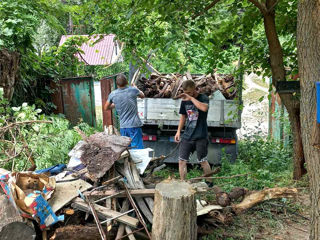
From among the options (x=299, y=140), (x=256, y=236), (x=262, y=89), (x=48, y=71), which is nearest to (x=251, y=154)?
(x=299, y=140)

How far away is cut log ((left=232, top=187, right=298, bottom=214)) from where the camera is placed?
396cm

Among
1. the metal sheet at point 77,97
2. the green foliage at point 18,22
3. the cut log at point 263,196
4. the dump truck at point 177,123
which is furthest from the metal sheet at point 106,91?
the cut log at point 263,196

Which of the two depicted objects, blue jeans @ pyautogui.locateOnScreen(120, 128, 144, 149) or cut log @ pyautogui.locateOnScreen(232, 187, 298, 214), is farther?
blue jeans @ pyautogui.locateOnScreen(120, 128, 144, 149)

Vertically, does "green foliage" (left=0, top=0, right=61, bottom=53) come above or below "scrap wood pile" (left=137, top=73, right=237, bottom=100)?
above

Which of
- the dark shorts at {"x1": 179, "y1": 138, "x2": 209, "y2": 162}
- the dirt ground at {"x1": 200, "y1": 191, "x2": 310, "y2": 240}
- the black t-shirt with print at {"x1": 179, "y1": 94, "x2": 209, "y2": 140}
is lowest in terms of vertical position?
the dirt ground at {"x1": 200, "y1": 191, "x2": 310, "y2": 240}

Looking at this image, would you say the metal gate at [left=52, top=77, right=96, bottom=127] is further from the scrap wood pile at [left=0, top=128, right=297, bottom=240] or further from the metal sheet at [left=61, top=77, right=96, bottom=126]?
the scrap wood pile at [left=0, top=128, right=297, bottom=240]

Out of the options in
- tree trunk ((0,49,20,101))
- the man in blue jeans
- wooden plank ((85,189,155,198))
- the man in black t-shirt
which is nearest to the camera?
wooden plank ((85,189,155,198))

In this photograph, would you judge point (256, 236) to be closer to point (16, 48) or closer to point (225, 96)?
point (225, 96)

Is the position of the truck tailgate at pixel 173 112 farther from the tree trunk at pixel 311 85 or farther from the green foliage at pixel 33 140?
the tree trunk at pixel 311 85

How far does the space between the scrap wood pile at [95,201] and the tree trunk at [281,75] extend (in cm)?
127

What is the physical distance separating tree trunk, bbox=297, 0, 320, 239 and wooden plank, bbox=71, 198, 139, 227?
1906 millimetres

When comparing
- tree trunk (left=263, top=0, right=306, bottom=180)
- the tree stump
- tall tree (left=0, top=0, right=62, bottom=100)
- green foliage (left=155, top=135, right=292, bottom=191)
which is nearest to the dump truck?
green foliage (left=155, top=135, right=292, bottom=191)

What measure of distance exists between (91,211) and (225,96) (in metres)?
4.56

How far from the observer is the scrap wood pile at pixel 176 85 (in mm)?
7105
